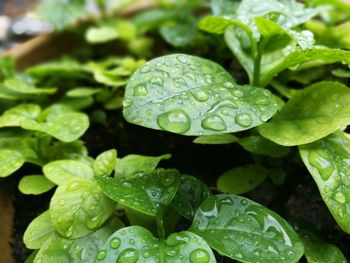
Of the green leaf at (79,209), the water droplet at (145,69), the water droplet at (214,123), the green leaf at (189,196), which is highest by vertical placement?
→ the water droplet at (145,69)

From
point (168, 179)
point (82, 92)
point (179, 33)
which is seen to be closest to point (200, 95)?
point (168, 179)

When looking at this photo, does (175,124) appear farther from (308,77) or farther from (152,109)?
(308,77)

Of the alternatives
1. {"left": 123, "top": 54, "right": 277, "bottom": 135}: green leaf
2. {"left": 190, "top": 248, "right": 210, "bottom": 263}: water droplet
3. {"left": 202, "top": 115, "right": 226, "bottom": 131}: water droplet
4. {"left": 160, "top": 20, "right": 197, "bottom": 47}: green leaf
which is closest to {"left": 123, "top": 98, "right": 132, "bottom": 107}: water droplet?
{"left": 123, "top": 54, "right": 277, "bottom": 135}: green leaf

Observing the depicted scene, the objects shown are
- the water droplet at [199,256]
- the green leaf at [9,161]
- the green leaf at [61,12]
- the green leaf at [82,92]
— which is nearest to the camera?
the water droplet at [199,256]

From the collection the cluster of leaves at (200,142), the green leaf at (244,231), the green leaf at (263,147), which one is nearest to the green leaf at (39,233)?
the cluster of leaves at (200,142)

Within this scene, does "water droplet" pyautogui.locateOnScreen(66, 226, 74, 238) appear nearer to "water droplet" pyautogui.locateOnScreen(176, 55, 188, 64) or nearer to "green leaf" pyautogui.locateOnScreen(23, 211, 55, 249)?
"green leaf" pyautogui.locateOnScreen(23, 211, 55, 249)

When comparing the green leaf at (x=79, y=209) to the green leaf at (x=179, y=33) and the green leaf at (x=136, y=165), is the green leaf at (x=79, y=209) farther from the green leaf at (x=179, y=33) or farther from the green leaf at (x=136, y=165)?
the green leaf at (x=179, y=33)
